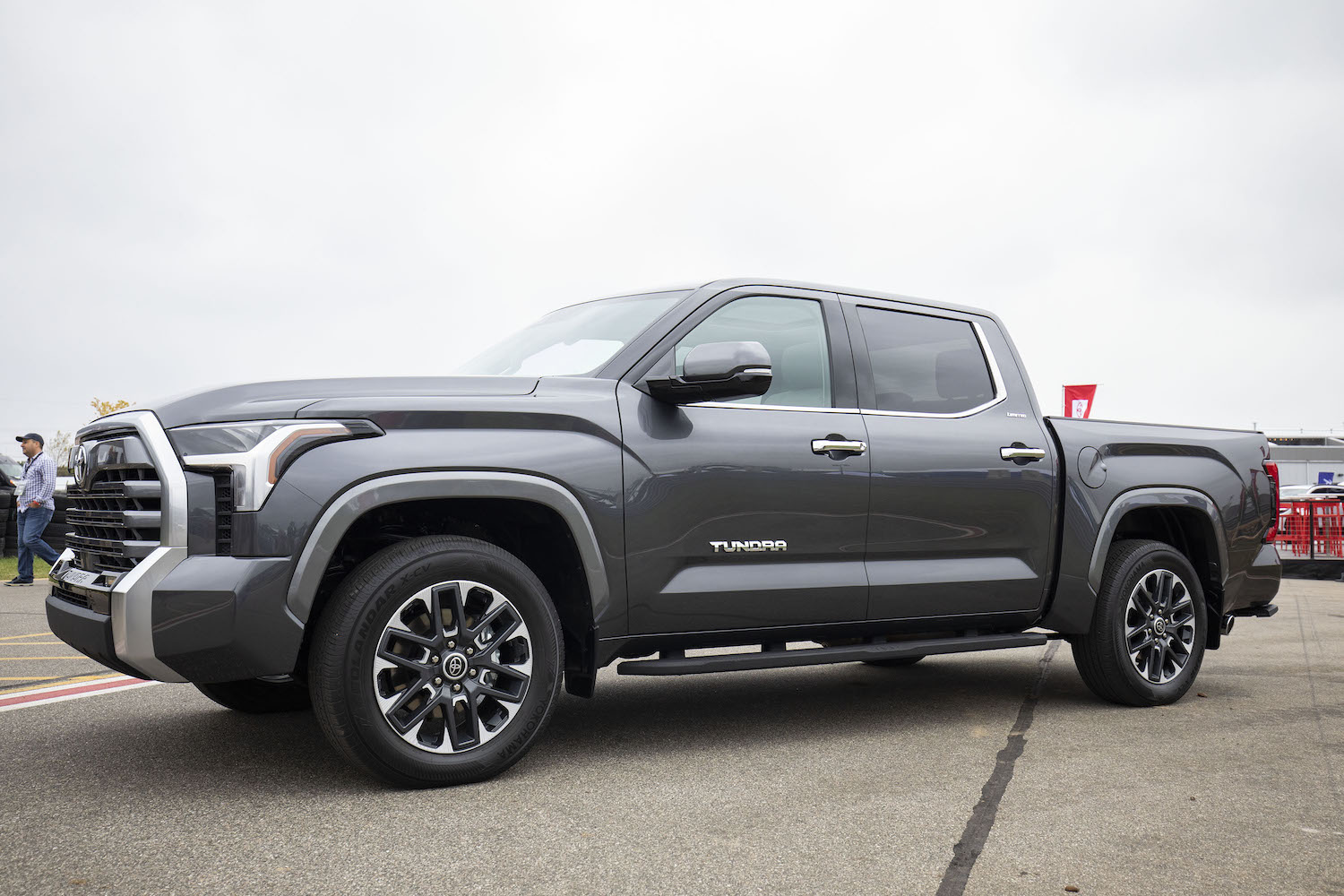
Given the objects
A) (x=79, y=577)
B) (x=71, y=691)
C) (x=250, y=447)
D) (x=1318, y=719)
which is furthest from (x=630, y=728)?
(x=1318, y=719)

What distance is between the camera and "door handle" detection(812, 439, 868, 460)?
4691 millimetres

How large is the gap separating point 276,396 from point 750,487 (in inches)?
70.1

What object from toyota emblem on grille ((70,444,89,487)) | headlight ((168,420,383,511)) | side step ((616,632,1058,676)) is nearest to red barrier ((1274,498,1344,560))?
side step ((616,632,1058,676))

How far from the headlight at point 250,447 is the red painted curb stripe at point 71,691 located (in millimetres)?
2515

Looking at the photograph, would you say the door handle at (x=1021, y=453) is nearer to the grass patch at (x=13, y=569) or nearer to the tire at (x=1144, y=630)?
the tire at (x=1144, y=630)

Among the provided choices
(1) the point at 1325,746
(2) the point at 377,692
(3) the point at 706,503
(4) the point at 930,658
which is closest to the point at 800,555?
(3) the point at 706,503

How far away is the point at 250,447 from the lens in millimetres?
3635

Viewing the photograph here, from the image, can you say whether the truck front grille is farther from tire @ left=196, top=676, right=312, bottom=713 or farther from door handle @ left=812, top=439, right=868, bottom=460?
door handle @ left=812, top=439, right=868, bottom=460

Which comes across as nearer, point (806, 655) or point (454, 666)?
point (454, 666)

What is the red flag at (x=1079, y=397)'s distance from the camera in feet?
45.4

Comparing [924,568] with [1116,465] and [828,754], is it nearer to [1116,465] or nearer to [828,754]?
[828,754]

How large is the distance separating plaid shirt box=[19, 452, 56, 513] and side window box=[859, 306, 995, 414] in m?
11.1

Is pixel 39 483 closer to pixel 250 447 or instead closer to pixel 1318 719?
pixel 250 447

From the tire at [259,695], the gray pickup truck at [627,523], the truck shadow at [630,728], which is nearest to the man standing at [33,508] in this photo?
the truck shadow at [630,728]
